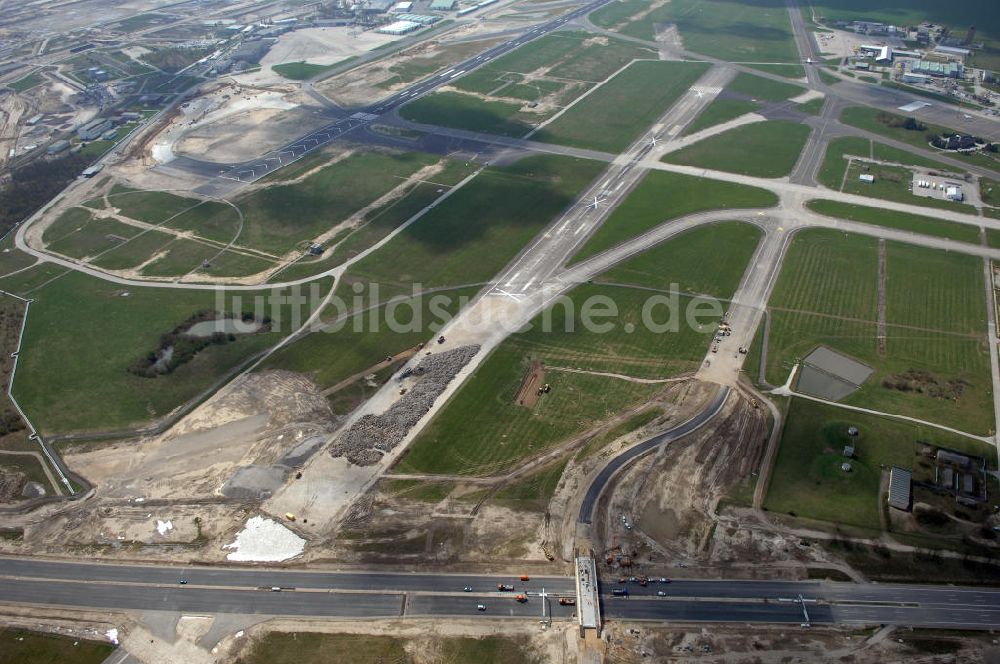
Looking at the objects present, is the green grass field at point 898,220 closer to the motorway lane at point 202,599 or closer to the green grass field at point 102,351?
the green grass field at point 102,351

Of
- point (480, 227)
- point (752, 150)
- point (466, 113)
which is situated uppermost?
point (466, 113)

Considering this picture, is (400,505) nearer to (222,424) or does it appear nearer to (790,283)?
(222,424)

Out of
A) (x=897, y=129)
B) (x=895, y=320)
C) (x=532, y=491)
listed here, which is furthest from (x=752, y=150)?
(x=532, y=491)

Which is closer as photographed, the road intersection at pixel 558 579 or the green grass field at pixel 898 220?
the road intersection at pixel 558 579

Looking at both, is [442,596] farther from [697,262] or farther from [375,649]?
[697,262]

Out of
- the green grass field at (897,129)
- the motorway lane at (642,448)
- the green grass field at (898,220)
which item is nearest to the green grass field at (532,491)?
A: the motorway lane at (642,448)

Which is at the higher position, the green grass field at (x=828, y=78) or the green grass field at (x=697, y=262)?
the green grass field at (x=828, y=78)

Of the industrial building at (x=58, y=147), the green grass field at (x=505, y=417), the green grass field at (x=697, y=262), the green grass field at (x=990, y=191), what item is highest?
the industrial building at (x=58, y=147)
